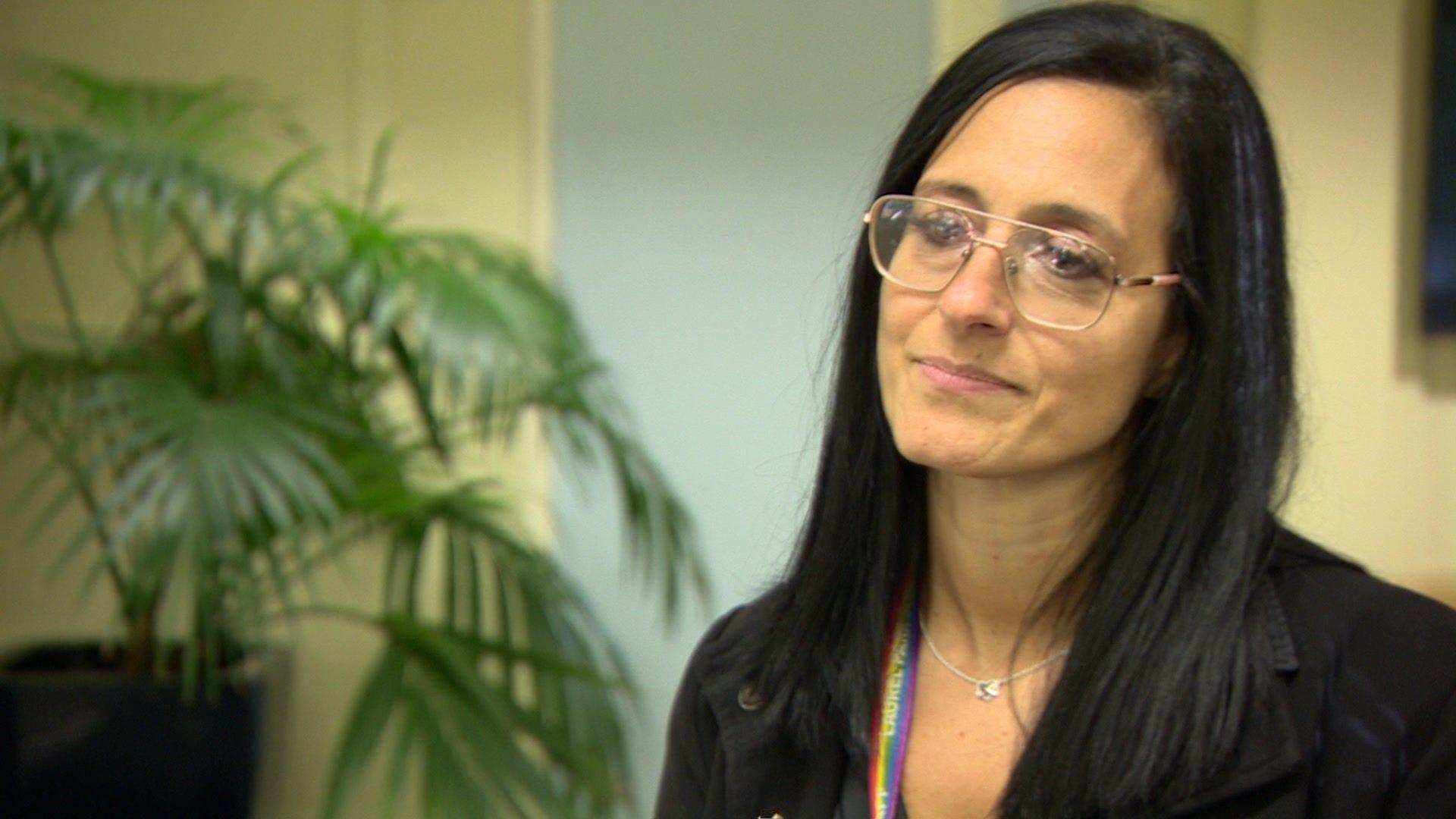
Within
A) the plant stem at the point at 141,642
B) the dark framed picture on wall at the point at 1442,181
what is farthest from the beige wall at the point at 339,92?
the dark framed picture on wall at the point at 1442,181

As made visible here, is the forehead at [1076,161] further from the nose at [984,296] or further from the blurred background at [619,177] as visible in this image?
the blurred background at [619,177]

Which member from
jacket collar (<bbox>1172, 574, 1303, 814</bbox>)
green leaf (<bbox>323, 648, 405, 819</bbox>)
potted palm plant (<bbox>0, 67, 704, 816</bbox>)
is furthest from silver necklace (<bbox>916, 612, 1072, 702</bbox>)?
green leaf (<bbox>323, 648, 405, 819</bbox>)

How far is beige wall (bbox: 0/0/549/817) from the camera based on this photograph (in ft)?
9.89

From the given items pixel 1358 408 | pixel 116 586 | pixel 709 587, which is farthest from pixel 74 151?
pixel 1358 408

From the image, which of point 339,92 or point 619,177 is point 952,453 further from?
point 339,92

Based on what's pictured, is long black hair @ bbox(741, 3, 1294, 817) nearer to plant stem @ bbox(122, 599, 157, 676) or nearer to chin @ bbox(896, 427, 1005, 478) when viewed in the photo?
chin @ bbox(896, 427, 1005, 478)

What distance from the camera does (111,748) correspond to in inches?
90.6

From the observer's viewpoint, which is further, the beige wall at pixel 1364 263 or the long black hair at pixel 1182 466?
the beige wall at pixel 1364 263

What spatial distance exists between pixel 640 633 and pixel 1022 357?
205cm

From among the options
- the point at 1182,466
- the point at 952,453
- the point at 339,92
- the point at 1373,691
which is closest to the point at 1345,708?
the point at 1373,691

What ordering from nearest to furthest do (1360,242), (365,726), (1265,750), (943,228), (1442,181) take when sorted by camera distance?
(1265,750) → (943,228) → (365,726) → (1442,181) → (1360,242)

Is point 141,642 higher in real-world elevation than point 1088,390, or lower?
lower

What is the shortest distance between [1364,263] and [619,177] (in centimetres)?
141

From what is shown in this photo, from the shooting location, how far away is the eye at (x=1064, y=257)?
1.11 meters
